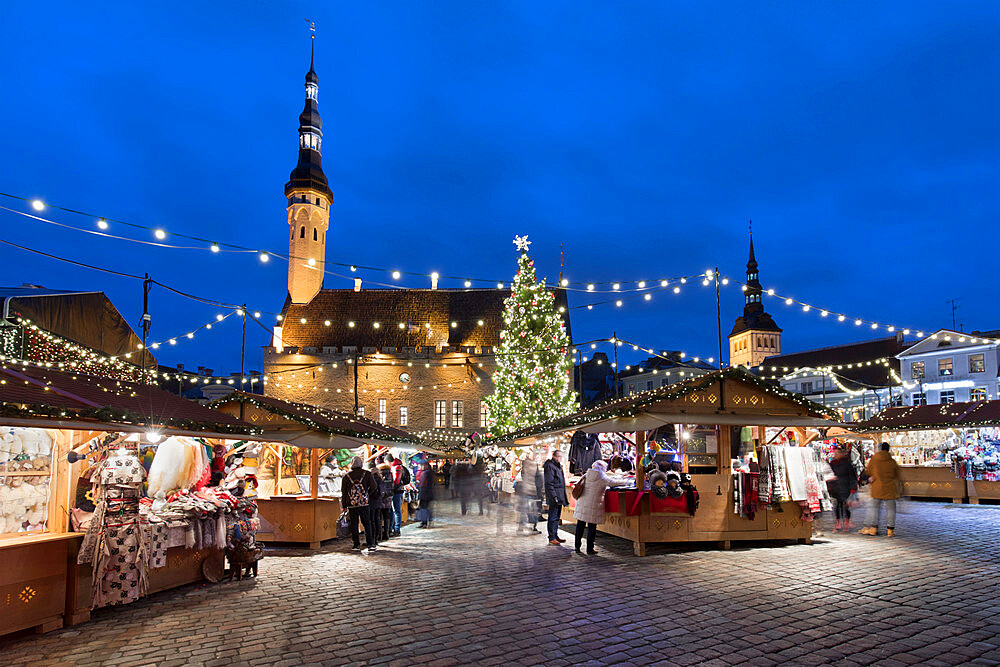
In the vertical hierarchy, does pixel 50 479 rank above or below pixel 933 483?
above

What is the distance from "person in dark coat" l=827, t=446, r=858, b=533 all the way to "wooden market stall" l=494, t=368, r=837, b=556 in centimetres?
243

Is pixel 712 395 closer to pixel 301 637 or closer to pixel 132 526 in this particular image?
pixel 301 637

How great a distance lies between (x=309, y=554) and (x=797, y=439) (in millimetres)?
9629

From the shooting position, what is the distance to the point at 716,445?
38.4 ft

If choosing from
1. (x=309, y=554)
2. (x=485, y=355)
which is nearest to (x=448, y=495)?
(x=485, y=355)

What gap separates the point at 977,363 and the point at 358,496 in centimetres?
4956

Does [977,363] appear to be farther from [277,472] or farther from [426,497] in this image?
[277,472]

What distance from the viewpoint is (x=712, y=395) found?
1123cm

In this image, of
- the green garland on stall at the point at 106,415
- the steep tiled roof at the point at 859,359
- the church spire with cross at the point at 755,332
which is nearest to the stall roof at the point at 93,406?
the green garland on stall at the point at 106,415

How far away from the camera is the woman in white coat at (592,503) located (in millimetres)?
10773

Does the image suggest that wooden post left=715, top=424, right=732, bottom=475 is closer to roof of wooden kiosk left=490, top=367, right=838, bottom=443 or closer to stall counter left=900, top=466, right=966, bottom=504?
roof of wooden kiosk left=490, top=367, right=838, bottom=443

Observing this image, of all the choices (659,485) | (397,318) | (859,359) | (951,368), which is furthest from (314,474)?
(859,359)

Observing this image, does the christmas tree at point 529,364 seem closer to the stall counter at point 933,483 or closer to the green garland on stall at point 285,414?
the stall counter at point 933,483

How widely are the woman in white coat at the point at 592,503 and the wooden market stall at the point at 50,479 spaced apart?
19.1 ft
